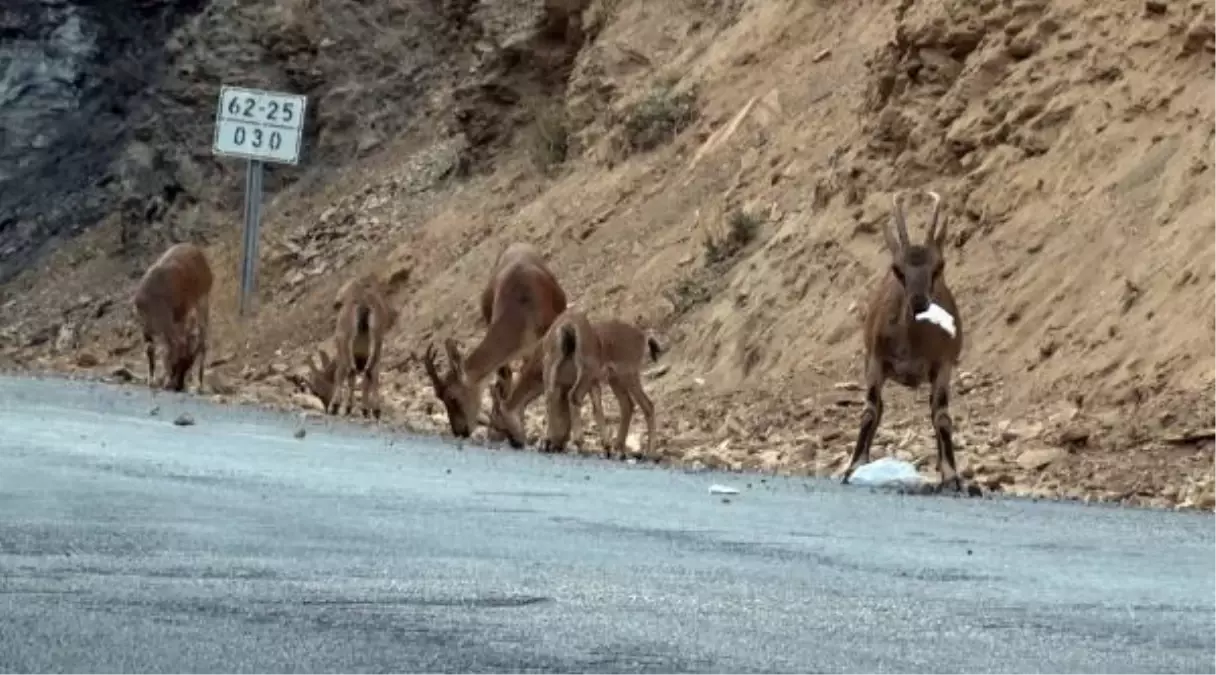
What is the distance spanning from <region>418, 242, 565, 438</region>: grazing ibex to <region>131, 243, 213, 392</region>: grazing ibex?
5749mm

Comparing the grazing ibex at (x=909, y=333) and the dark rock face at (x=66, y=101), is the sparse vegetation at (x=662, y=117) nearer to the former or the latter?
the grazing ibex at (x=909, y=333)

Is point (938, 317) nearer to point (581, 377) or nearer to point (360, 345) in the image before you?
point (581, 377)

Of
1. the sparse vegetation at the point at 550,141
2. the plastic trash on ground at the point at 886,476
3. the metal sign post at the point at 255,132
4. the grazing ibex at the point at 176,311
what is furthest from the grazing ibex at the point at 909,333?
the sparse vegetation at the point at 550,141

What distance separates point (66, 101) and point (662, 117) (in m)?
19.7

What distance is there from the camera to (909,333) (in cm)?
1878

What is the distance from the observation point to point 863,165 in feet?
90.4

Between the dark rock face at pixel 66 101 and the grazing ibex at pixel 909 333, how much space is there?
32.5 metres

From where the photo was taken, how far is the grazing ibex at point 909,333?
730 inches

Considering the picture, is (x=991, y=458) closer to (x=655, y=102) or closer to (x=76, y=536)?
(x=76, y=536)

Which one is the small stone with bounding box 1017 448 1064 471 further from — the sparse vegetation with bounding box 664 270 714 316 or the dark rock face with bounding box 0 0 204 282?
the dark rock face with bounding box 0 0 204 282

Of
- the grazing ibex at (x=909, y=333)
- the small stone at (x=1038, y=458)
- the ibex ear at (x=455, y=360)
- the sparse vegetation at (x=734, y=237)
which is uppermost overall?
the sparse vegetation at (x=734, y=237)

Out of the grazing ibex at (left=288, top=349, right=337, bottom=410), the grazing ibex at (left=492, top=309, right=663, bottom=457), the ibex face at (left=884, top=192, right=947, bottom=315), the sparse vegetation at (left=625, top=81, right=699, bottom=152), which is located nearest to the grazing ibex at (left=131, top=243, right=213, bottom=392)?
the grazing ibex at (left=288, top=349, right=337, bottom=410)

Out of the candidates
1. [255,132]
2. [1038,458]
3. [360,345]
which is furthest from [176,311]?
[1038,458]

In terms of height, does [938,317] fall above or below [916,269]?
below
